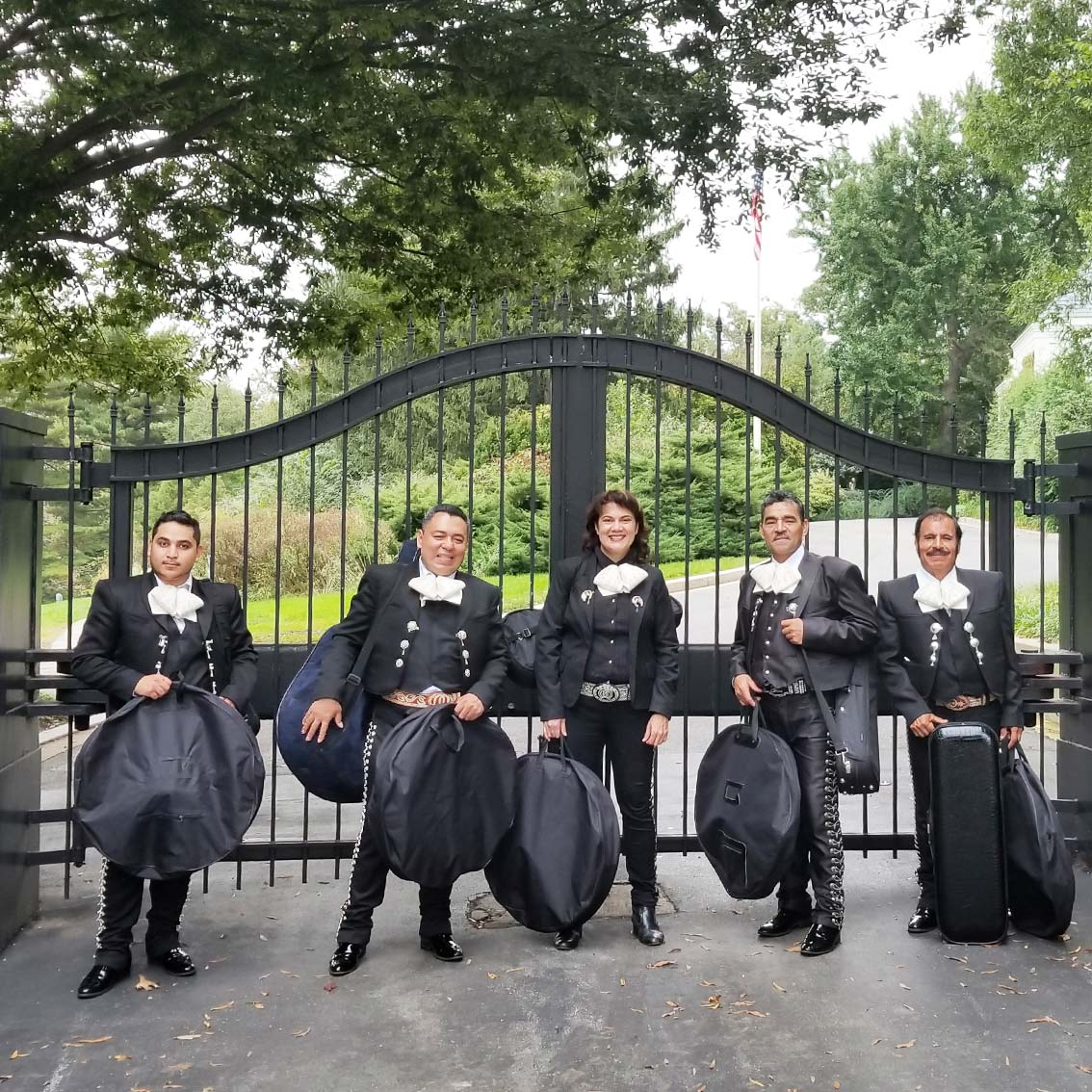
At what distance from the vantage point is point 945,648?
181 inches

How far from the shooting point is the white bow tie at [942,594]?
15.0ft

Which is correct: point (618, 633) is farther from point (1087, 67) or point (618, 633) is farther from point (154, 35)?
point (1087, 67)

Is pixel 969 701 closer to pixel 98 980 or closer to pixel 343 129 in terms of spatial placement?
pixel 98 980

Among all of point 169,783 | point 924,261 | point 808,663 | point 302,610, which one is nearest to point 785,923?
point 808,663

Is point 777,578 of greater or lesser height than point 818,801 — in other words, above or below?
above

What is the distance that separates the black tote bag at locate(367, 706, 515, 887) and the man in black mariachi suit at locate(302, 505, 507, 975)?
20 cm

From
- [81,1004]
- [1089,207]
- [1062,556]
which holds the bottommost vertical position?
[81,1004]

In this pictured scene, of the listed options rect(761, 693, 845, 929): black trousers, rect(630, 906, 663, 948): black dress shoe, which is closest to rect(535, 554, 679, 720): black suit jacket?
rect(761, 693, 845, 929): black trousers

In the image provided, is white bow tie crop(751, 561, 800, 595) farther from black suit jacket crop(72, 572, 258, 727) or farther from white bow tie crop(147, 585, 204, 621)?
white bow tie crop(147, 585, 204, 621)

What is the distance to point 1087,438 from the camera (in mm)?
5316

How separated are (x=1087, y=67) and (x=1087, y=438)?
1055 centimetres

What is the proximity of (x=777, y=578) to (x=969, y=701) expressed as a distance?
0.98 m

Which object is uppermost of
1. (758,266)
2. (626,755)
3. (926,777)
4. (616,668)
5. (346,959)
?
(758,266)

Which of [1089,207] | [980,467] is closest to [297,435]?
[980,467]
